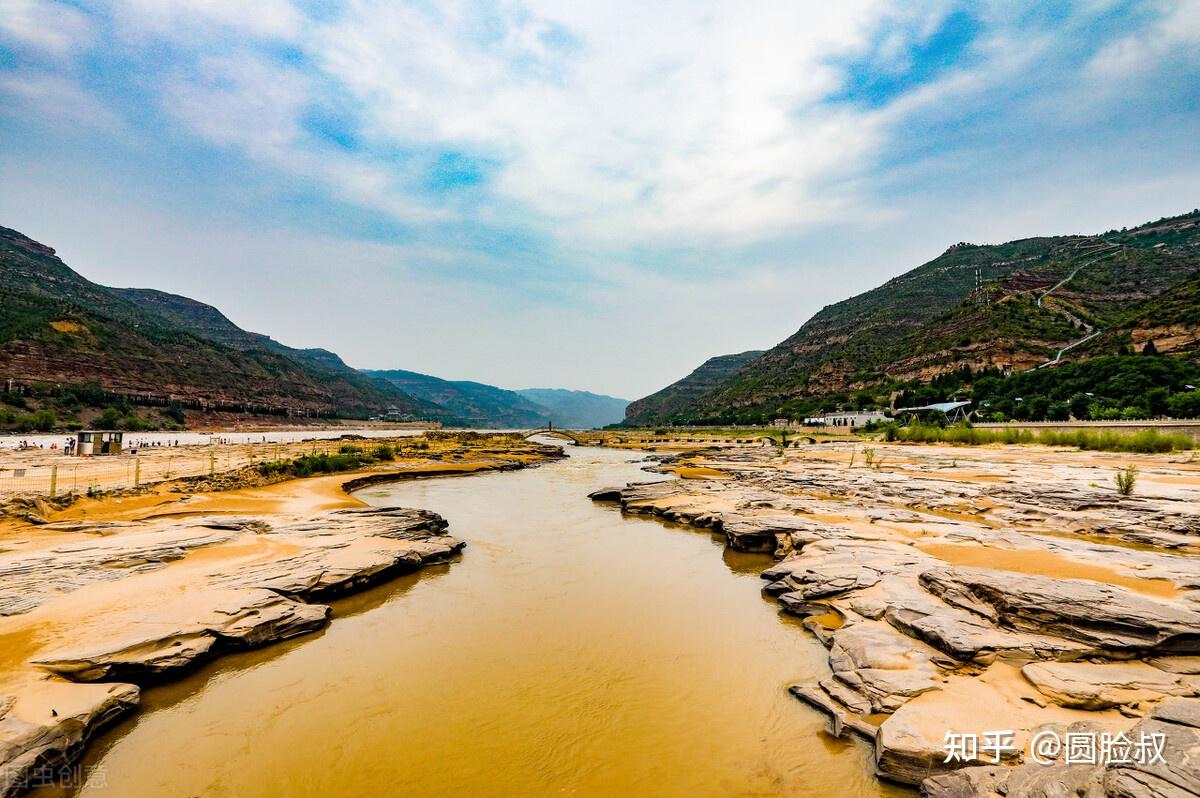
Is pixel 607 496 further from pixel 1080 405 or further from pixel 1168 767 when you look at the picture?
pixel 1080 405

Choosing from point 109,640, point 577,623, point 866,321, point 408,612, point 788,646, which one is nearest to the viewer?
point 109,640

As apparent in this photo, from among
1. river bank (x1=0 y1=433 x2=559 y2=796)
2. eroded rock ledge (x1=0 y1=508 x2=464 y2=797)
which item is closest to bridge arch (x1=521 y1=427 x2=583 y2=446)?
river bank (x1=0 y1=433 x2=559 y2=796)

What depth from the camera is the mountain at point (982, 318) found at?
250 feet

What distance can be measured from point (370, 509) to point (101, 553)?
8284 mm

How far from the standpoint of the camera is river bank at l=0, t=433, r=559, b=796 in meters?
6.43

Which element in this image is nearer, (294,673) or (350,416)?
(294,673)

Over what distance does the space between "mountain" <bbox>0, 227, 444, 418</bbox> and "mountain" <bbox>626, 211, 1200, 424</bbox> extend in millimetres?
123016

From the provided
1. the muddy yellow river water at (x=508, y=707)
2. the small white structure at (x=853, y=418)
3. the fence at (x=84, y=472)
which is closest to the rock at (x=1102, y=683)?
the muddy yellow river water at (x=508, y=707)

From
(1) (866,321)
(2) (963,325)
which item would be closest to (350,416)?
(1) (866,321)

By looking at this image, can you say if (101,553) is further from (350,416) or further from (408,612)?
(350,416)

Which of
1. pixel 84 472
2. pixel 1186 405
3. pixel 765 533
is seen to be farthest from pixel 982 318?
pixel 84 472

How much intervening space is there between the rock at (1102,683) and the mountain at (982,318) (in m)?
79.4

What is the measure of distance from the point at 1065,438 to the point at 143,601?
5189 cm

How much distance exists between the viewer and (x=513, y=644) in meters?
9.55
